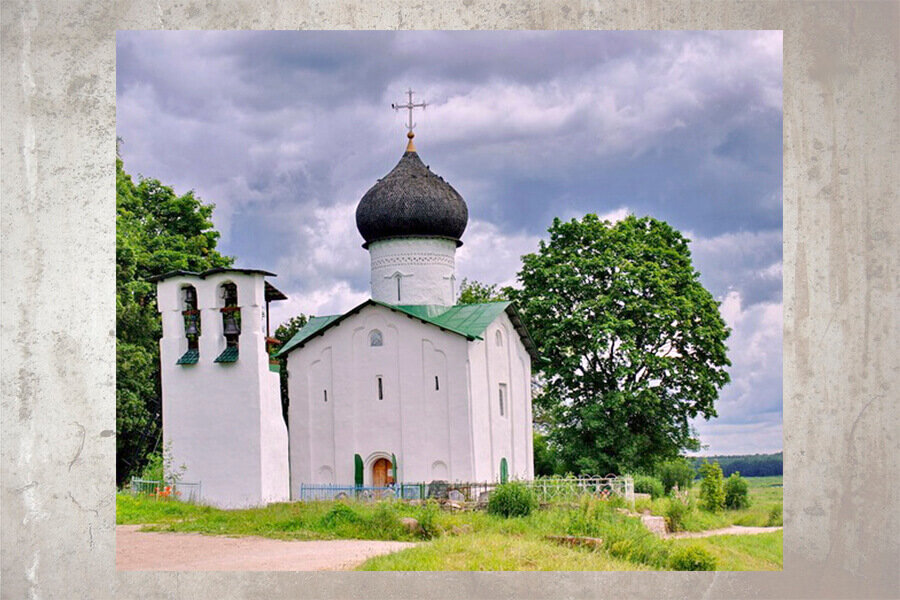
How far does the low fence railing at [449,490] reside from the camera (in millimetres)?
15680

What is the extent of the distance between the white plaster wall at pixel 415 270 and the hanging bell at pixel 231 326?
4.64 meters

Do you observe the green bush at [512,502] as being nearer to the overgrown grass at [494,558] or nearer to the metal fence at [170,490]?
the overgrown grass at [494,558]

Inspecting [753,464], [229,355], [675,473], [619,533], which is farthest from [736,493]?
[229,355]

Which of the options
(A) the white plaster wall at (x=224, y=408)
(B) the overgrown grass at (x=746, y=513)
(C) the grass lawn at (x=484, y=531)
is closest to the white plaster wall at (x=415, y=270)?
(A) the white plaster wall at (x=224, y=408)

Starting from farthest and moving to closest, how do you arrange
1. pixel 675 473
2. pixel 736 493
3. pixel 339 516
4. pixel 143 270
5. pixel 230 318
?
pixel 143 270
pixel 675 473
pixel 736 493
pixel 230 318
pixel 339 516

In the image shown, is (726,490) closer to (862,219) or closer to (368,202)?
(368,202)

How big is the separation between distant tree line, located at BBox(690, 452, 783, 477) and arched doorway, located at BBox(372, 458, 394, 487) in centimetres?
536

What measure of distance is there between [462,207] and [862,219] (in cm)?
1173

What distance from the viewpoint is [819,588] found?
840 centimetres

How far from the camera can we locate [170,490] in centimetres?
1563

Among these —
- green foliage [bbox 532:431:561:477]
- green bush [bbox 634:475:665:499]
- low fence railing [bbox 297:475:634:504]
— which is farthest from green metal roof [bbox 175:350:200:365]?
green foliage [bbox 532:431:561:477]

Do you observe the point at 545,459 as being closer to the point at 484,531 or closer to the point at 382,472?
the point at 382,472

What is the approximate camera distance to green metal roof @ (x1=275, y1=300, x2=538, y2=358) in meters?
18.6

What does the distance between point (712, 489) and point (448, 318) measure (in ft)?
17.4
